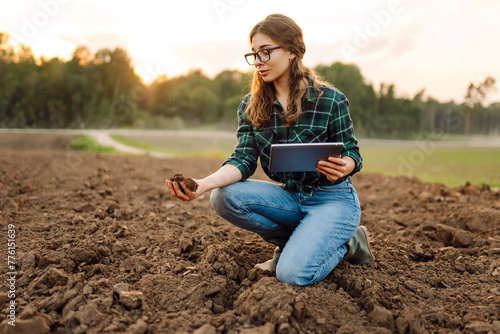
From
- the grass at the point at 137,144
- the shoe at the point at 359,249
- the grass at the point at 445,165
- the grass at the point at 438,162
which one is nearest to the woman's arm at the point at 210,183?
the shoe at the point at 359,249

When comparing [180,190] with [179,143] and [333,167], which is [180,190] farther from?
[179,143]

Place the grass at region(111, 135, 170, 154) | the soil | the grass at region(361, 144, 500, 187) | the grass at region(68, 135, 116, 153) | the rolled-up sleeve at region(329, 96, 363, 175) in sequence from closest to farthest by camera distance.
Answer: the soil, the rolled-up sleeve at region(329, 96, 363, 175), the grass at region(361, 144, 500, 187), the grass at region(68, 135, 116, 153), the grass at region(111, 135, 170, 154)

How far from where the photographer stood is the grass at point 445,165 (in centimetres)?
535

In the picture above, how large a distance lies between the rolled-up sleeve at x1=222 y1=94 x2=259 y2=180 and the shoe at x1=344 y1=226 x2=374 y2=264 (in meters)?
0.73

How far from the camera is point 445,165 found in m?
6.45

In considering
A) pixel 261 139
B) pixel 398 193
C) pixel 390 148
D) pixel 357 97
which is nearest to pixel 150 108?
pixel 357 97

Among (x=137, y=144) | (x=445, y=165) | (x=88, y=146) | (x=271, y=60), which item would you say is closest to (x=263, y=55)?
(x=271, y=60)

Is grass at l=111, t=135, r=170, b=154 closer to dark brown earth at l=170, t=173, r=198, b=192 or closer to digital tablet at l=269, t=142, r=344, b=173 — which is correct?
dark brown earth at l=170, t=173, r=198, b=192

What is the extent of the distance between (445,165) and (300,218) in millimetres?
5096

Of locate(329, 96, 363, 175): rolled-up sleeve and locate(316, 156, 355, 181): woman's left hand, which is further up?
locate(329, 96, 363, 175): rolled-up sleeve

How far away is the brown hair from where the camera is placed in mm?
2123

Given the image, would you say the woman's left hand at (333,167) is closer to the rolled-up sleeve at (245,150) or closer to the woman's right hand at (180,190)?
the rolled-up sleeve at (245,150)

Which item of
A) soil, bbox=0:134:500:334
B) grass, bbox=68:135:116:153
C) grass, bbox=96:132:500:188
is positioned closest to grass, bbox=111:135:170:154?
grass, bbox=68:135:116:153

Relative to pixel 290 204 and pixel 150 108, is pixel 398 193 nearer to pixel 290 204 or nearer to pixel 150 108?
pixel 290 204
